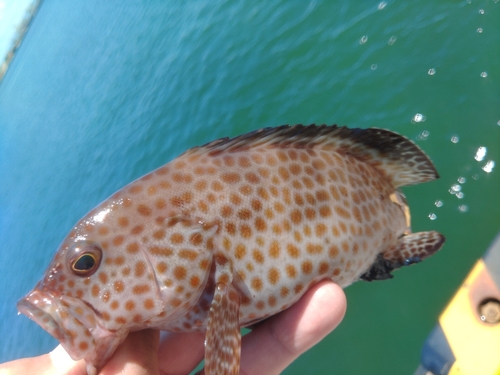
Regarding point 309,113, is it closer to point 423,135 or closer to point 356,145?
point 423,135

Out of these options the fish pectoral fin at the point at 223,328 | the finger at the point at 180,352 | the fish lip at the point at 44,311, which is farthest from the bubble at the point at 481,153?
the fish lip at the point at 44,311

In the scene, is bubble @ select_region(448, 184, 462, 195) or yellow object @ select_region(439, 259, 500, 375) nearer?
yellow object @ select_region(439, 259, 500, 375)

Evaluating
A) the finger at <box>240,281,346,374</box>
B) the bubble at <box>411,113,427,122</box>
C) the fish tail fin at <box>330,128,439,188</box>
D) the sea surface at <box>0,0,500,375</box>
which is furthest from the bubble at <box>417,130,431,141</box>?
the finger at <box>240,281,346,374</box>

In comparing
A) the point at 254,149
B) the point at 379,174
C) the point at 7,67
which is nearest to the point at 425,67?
the point at 379,174

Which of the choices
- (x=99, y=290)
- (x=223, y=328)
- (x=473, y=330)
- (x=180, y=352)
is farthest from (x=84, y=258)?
(x=473, y=330)

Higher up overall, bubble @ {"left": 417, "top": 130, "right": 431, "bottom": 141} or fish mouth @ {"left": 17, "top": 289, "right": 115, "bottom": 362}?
bubble @ {"left": 417, "top": 130, "right": 431, "bottom": 141}

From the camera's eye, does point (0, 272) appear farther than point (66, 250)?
Yes

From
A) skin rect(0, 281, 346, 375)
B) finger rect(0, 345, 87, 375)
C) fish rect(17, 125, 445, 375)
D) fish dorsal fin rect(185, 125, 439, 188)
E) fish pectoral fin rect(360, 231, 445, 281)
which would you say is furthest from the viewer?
fish pectoral fin rect(360, 231, 445, 281)

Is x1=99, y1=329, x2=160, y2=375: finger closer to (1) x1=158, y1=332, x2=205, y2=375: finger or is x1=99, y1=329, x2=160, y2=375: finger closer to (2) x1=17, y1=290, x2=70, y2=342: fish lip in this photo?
(2) x1=17, y1=290, x2=70, y2=342: fish lip

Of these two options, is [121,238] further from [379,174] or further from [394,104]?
[394,104]
